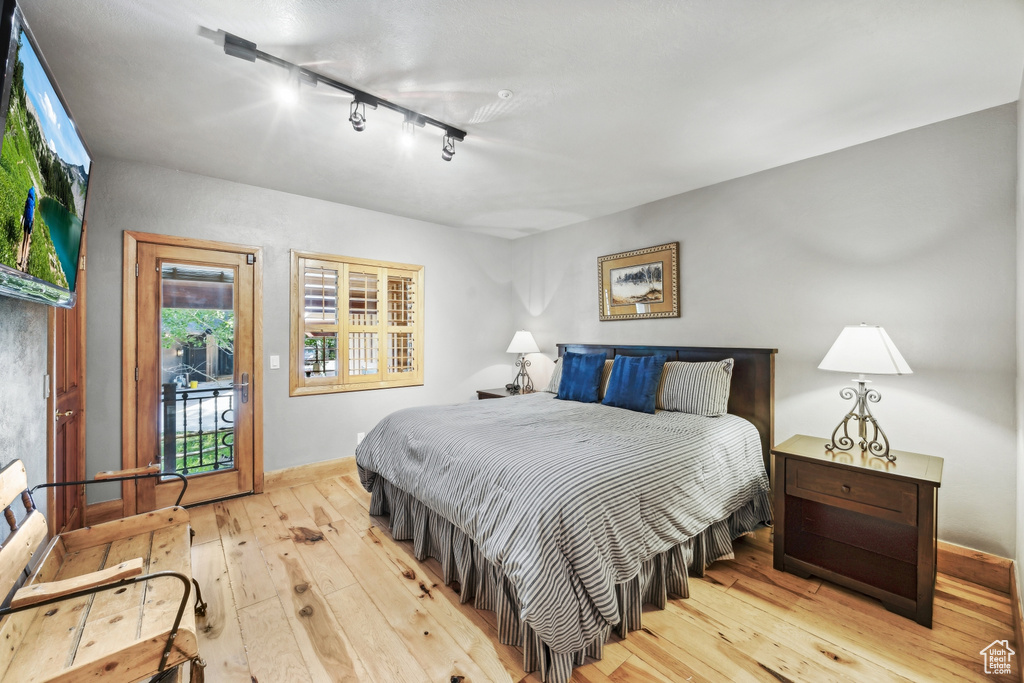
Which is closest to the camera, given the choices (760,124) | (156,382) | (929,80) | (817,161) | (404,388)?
(929,80)

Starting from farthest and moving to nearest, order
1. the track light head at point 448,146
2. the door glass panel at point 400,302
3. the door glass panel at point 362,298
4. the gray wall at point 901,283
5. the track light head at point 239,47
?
the door glass panel at point 400,302
the door glass panel at point 362,298
the track light head at point 448,146
the gray wall at point 901,283
the track light head at point 239,47

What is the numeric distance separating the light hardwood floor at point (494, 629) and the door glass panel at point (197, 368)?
980 mm

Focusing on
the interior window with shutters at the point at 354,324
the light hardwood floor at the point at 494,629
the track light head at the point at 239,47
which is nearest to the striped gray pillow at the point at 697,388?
the light hardwood floor at the point at 494,629

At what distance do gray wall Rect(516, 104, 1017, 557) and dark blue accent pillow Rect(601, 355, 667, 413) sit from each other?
1.90ft

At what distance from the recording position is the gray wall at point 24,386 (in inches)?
57.7

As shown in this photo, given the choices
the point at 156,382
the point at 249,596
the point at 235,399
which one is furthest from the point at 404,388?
the point at 249,596

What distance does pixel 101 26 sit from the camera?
164 centimetres

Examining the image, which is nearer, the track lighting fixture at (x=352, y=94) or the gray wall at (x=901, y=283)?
the track lighting fixture at (x=352, y=94)

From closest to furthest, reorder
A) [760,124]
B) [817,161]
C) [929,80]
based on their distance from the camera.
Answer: [929,80] → [760,124] → [817,161]

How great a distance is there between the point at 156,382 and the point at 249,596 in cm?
183

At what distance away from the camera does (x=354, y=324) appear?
3979 mm

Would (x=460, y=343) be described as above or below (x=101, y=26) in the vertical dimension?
below

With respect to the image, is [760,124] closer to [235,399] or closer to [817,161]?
[817,161]

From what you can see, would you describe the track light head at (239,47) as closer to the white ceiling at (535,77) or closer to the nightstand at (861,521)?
the white ceiling at (535,77)
